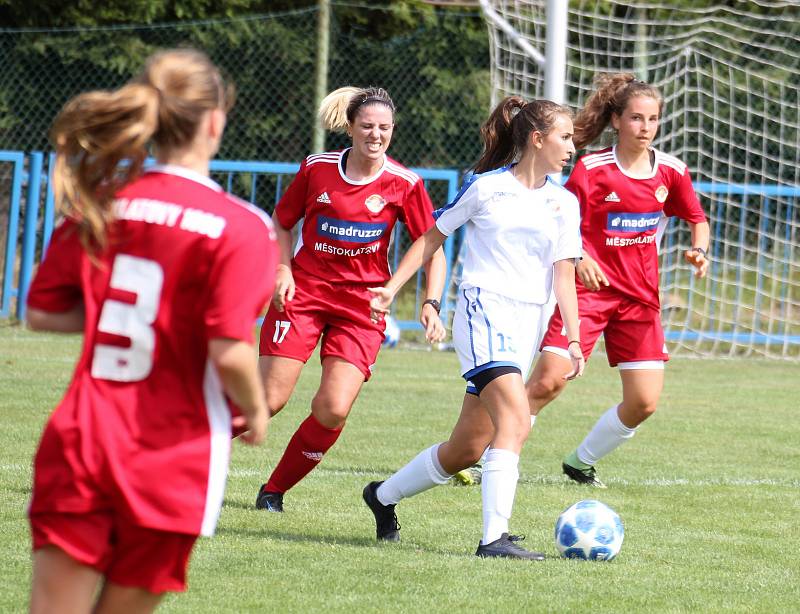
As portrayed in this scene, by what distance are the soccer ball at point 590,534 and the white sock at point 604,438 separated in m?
1.70

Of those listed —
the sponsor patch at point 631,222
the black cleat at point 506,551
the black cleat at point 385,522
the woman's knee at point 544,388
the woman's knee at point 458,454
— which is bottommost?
the woman's knee at point 544,388

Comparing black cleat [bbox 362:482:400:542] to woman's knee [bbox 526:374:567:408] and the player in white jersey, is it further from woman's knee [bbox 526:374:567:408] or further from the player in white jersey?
woman's knee [bbox 526:374:567:408]

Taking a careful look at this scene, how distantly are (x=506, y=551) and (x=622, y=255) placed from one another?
242 cm

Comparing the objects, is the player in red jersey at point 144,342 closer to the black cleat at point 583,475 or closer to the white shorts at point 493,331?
the white shorts at point 493,331

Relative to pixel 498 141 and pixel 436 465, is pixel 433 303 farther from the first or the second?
pixel 498 141

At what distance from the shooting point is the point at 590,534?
4.93 meters

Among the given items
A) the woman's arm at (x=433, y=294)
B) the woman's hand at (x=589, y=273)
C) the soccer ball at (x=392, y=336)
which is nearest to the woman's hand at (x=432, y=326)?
the woman's arm at (x=433, y=294)

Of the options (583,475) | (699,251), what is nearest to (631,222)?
(699,251)

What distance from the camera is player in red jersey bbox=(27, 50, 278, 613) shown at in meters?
2.61

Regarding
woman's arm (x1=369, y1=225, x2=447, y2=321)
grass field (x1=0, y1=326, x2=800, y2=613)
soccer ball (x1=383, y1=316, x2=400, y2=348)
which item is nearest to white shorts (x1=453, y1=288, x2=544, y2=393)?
woman's arm (x1=369, y1=225, x2=447, y2=321)

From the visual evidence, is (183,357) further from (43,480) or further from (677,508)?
(677,508)

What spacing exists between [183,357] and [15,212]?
1224 centimetres

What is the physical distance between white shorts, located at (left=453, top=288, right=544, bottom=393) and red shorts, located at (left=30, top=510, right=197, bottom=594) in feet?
7.77

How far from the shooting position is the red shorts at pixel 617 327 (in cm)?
671
